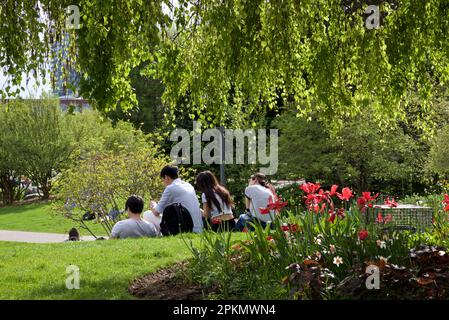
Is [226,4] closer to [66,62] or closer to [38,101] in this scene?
[66,62]

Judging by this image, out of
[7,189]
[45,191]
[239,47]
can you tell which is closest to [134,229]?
[239,47]

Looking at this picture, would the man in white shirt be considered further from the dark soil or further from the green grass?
the dark soil

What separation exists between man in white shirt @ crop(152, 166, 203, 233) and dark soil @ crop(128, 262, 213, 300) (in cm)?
307

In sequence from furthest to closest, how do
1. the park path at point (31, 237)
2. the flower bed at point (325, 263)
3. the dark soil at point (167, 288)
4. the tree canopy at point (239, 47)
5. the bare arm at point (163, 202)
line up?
the park path at point (31, 237) < the bare arm at point (163, 202) < the tree canopy at point (239, 47) < the dark soil at point (167, 288) < the flower bed at point (325, 263)

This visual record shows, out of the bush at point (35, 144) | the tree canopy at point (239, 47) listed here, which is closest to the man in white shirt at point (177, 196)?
the tree canopy at point (239, 47)

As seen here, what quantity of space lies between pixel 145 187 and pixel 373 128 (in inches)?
330

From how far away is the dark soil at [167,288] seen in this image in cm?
625

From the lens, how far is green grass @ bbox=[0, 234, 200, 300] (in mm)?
6797

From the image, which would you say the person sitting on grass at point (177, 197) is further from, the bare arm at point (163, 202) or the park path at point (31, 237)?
the park path at point (31, 237)

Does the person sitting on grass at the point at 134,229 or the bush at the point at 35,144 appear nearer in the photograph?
the person sitting on grass at the point at 134,229

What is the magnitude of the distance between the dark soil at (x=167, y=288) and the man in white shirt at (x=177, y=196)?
3.07 m

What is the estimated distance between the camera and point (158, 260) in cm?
818

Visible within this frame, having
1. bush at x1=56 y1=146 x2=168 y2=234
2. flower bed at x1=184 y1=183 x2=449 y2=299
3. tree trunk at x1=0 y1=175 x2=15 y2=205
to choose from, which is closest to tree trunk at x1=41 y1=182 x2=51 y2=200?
tree trunk at x1=0 y1=175 x2=15 y2=205
